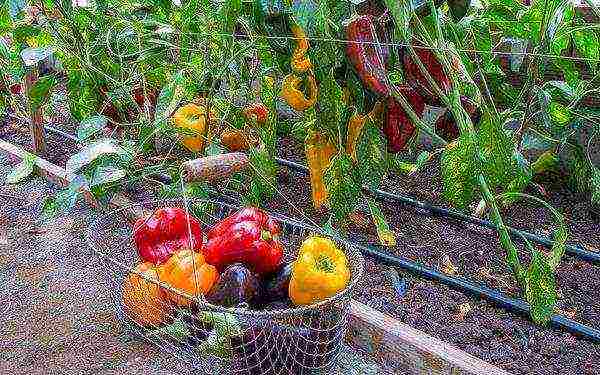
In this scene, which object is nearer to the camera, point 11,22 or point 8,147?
point 11,22

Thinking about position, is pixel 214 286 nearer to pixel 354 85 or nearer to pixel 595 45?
pixel 354 85

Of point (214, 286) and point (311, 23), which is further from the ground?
point (311, 23)

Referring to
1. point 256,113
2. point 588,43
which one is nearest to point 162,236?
point 256,113

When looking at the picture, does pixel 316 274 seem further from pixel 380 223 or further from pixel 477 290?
pixel 477 290

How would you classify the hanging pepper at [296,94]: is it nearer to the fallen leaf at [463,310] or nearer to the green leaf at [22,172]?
the fallen leaf at [463,310]

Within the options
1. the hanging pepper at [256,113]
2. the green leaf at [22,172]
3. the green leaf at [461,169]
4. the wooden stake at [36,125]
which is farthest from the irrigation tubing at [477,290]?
the wooden stake at [36,125]

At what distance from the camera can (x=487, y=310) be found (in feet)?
4.38

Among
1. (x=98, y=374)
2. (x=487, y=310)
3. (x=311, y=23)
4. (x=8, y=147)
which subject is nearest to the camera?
(x=311, y=23)

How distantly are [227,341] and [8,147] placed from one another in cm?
171

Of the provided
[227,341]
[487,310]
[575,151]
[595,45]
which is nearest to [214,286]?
[227,341]

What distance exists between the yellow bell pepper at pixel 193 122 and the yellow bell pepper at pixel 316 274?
0.65m

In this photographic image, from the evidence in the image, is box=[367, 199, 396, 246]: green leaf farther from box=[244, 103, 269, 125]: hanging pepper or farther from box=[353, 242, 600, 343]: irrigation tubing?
box=[244, 103, 269, 125]: hanging pepper

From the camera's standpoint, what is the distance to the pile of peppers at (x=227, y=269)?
1092 mm

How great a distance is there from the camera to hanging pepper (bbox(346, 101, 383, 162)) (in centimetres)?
129
